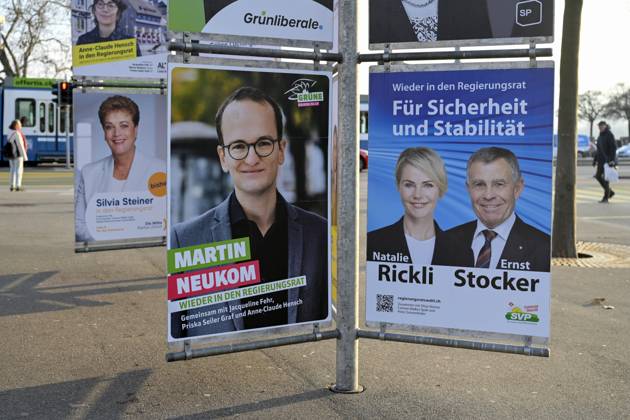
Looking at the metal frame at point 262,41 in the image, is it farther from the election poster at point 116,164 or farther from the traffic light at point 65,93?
the traffic light at point 65,93

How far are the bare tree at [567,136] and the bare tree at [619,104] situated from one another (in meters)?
86.9

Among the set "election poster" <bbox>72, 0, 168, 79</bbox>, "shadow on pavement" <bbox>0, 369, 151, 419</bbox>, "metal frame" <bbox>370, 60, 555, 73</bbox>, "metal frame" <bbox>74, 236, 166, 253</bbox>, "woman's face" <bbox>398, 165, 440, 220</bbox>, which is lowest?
"shadow on pavement" <bbox>0, 369, 151, 419</bbox>

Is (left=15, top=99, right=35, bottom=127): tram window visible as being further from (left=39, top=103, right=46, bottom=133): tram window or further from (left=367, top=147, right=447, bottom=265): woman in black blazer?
(left=367, top=147, right=447, bottom=265): woman in black blazer

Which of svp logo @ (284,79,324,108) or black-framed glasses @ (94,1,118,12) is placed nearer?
svp logo @ (284,79,324,108)

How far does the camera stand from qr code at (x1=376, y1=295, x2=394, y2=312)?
16.8 ft

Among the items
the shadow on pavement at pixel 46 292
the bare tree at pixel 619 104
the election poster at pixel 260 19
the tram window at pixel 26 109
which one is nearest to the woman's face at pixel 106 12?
the shadow on pavement at pixel 46 292

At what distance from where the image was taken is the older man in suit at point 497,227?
482cm

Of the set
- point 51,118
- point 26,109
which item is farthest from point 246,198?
point 26,109

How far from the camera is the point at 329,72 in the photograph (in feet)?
16.6

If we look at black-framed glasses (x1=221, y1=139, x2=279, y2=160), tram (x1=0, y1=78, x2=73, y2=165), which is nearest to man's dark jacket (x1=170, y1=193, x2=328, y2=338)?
black-framed glasses (x1=221, y1=139, x2=279, y2=160)

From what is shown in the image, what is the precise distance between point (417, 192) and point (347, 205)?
1.43 feet

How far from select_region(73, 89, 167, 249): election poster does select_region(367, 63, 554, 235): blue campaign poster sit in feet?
14.9

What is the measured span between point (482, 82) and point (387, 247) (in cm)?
116

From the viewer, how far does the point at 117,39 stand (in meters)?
9.22
